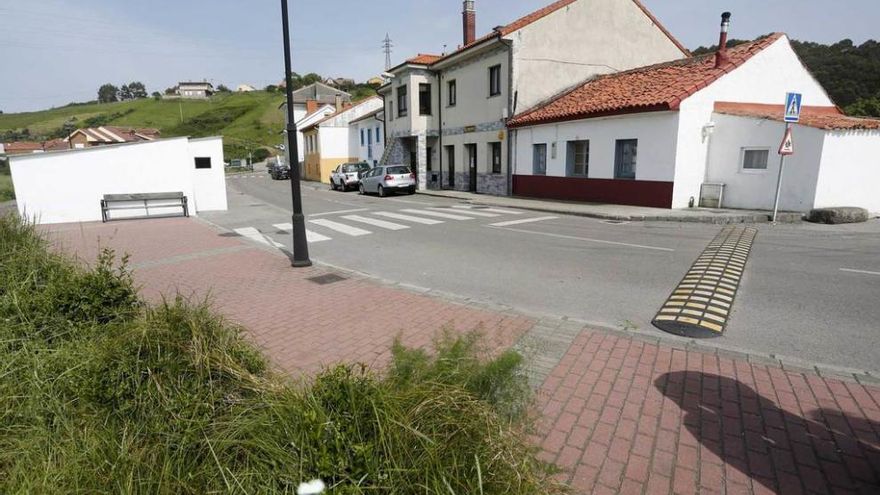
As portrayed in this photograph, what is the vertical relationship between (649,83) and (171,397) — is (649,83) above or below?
above

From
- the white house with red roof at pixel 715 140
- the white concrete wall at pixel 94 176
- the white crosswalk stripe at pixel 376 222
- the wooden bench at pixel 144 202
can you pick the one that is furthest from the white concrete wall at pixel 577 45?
the wooden bench at pixel 144 202

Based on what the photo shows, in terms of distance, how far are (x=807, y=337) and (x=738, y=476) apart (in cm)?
290

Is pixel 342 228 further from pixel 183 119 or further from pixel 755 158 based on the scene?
pixel 183 119

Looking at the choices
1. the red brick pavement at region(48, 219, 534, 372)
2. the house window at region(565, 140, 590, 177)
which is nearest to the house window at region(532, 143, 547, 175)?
the house window at region(565, 140, 590, 177)

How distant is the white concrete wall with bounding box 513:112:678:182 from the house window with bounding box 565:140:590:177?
8.0 inches

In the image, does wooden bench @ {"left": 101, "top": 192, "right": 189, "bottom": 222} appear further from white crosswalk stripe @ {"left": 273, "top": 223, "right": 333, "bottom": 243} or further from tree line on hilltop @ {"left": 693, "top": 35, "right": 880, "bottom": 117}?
tree line on hilltop @ {"left": 693, "top": 35, "right": 880, "bottom": 117}

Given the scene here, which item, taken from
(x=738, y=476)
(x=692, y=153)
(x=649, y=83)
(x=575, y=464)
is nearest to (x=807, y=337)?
(x=738, y=476)

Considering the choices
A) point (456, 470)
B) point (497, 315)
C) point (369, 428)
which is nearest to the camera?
point (456, 470)

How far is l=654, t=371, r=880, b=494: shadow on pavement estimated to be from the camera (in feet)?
8.77

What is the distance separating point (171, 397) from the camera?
2.70 metres

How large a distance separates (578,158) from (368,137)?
941 inches

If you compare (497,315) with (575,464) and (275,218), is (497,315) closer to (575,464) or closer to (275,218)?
(575,464)

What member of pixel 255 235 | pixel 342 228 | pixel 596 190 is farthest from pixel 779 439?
pixel 596 190

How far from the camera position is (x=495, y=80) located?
22.7m
